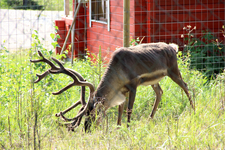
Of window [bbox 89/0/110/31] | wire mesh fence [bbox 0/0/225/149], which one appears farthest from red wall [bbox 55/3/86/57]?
window [bbox 89/0/110/31]

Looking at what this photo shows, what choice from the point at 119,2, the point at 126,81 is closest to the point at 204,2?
the point at 119,2

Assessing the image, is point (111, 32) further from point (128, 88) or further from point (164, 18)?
point (128, 88)

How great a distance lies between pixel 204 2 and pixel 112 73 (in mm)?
4481

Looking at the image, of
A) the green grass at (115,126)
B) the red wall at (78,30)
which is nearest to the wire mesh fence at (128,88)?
the green grass at (115,126)

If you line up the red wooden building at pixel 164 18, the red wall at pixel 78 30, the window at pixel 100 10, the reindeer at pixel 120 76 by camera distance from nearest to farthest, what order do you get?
the reindeer at pixel 120 76 → the red wooden building at pixel 164 18 → the window at pixel 100 10 → the red wall at pixel 78 30

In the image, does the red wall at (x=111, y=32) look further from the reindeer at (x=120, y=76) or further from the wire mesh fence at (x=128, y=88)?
the reindeer at (x=120, y=76)

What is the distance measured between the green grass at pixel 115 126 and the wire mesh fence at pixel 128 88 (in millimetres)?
11

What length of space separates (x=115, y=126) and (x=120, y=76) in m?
0.98

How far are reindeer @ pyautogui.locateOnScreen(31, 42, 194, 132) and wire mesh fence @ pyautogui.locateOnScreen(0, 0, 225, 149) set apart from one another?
4 centimetres

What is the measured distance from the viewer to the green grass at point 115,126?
131 inches

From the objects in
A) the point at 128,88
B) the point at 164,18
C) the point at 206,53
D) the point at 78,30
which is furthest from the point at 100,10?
the point at 128,88

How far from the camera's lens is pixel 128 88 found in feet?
13.8

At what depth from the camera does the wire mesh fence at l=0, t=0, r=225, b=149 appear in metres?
3.44

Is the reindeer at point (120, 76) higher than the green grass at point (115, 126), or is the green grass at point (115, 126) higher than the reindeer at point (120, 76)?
→ the reindeer at point (120, 76)
